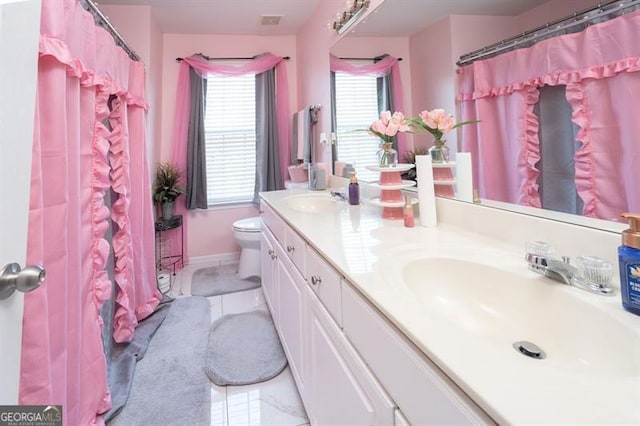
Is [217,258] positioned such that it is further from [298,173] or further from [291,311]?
[291,311]

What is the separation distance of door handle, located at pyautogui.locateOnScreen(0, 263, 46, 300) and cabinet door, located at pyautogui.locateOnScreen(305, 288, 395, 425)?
705mm

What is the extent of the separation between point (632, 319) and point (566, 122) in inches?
21.1

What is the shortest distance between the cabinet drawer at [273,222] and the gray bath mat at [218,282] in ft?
2.72

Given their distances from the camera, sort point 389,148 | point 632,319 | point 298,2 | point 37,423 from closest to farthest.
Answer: point 632,319
point 37,423
point 389,148
point 298,2

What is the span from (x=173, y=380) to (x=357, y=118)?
183 centimetres

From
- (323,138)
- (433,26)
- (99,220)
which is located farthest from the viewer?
(323,138)

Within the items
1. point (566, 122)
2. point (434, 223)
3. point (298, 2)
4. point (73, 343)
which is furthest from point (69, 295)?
point (298, 2)

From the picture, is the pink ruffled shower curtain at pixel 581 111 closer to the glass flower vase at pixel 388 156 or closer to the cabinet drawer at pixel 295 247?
the glass flower vase at pixel 388 156

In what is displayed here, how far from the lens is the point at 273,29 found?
3.19 metres

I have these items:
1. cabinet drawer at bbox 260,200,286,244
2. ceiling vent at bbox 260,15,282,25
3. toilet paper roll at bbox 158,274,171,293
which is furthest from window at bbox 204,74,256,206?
cabinet drawer at bbox 260,200,286,244

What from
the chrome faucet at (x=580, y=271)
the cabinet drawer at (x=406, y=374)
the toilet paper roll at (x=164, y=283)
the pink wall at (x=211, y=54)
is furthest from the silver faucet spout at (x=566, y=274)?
the pink wall at (x=211, y=54)

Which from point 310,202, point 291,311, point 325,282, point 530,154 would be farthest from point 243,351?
point 530,154

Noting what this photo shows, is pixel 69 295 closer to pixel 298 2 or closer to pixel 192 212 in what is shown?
pixel 192 212

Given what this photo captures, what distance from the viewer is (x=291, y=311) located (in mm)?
1434
